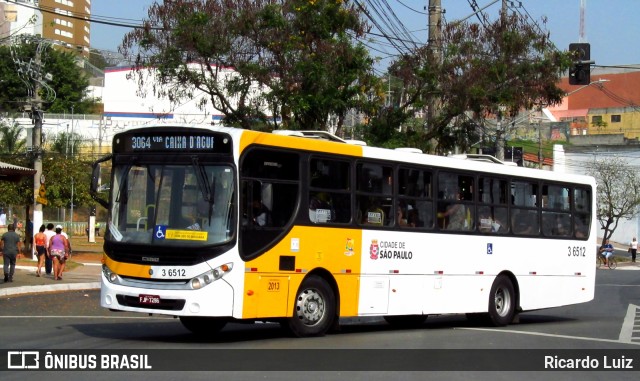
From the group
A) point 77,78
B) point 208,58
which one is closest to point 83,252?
point 208,58

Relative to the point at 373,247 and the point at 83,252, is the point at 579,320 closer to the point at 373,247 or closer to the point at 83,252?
the point at 373,247

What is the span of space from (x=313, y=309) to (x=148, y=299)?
2.52 m

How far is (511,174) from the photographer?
62.0 ft

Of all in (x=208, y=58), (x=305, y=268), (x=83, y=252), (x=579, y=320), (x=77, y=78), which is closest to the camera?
(x=305, y=268)

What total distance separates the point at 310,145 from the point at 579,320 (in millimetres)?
9721

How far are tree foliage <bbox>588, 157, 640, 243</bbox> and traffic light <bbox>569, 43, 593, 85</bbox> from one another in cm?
4270

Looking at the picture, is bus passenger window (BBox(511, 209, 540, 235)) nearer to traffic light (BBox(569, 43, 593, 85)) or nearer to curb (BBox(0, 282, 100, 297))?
traffic light (BBox(569, 43, 593, 85))

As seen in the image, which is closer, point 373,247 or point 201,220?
point 201,220

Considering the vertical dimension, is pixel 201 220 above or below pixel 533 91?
below

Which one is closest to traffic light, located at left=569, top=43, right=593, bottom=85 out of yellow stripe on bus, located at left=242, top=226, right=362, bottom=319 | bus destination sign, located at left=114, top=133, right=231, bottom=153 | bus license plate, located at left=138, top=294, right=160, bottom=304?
yellow stripe on bus, located at left=242, top=226, right=362, bottom=319

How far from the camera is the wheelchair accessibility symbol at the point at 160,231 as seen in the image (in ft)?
43.0

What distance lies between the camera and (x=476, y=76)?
2653 centimetres

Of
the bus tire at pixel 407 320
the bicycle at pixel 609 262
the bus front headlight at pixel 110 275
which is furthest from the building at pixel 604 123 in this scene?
the bus front headlight at pixel 110 275

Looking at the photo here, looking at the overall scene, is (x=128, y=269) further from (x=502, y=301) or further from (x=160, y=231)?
(x=502, y=301)
